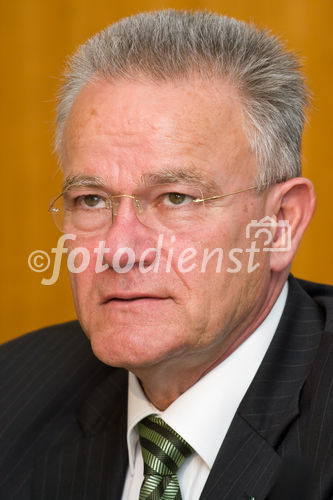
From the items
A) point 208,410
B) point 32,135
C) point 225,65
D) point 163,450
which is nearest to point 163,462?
point 163,450

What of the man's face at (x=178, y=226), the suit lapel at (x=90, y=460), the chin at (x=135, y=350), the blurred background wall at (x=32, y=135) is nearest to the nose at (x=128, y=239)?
the man's face at (x=178, y=226)

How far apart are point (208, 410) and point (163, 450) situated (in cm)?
14

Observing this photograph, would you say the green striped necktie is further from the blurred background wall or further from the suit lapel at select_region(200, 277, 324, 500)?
the blurred background wall

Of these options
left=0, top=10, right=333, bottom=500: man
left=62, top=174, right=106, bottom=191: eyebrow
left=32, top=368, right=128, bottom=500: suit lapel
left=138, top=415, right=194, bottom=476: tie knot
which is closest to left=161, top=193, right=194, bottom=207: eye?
left=0, top=10, right=333, bottom=500: man

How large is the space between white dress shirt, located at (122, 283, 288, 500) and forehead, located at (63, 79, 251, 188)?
419mm

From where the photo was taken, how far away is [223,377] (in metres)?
1.85

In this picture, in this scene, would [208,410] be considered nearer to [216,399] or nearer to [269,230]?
[216,399]

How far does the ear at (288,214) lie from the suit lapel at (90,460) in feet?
1.89

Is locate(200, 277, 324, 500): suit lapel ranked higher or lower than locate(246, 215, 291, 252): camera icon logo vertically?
lower

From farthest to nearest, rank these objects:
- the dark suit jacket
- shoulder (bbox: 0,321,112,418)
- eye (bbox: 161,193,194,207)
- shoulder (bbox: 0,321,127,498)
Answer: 1. shoulder (bbox: 0,321,112,418)
2. shoulder (bbox: 0,321,127,498)
3. eye (bbox: 161,193,194,207)
4. the dark suit jacket

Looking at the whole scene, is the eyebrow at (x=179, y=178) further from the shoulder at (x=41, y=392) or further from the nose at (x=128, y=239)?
the shoulder at (x=41, y=392)

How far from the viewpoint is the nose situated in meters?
1.71

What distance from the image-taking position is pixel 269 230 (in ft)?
6.13

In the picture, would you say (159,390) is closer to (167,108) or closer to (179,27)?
(167,108)
